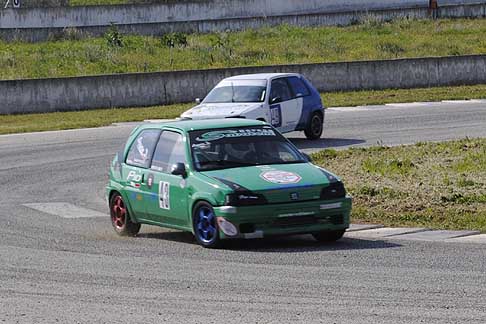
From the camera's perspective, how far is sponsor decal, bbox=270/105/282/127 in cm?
2474

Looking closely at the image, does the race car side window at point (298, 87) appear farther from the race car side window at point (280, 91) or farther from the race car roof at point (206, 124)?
the race car roof at point (206, 124)

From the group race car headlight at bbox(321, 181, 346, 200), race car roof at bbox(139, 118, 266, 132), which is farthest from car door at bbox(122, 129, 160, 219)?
race car headlight at bbox(321, 181, 346, 200)

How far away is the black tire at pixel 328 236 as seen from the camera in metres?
13.1

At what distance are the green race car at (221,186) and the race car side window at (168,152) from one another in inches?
0.5

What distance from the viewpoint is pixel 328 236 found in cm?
1320

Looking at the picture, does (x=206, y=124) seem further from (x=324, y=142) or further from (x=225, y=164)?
(x=324, y=142)

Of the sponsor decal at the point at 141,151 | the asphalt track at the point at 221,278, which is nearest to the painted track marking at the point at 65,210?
the asphalt track at the point at 221,278

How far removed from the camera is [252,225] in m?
12.7

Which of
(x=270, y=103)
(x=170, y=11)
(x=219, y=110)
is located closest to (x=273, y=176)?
(x=219, y=110)

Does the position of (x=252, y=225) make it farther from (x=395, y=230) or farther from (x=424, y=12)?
(x=424, y=12)

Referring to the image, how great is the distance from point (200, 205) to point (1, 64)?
31.5 m

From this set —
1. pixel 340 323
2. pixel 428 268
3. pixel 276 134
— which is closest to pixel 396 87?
pixel 276 134

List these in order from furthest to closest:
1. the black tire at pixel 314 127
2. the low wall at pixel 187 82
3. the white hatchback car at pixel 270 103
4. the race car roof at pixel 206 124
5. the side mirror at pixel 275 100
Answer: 1. the low wall at pixel 187 82
2. the black tire at pixel 314 127
3. the side mirror at pixel 275 100
4. the white hatchback car at pixel 270 103
5. the race car roof at pixel 206 124

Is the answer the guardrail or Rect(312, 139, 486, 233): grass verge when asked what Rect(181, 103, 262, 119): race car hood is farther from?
the guardrail
